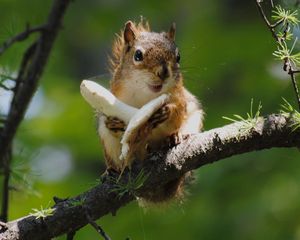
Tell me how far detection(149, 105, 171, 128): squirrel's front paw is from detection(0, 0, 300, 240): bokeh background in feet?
3.93

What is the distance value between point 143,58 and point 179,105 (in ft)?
0.81

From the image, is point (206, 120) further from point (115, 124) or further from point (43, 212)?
point (43, 212)

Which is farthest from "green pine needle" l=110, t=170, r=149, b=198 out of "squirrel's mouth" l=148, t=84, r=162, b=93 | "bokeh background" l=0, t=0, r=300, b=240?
"bokeh background" l=0, t=0, r=300, b=240

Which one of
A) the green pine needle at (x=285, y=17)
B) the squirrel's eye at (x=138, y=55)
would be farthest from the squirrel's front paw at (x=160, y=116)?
the green pine needle at (x=285, y=17)

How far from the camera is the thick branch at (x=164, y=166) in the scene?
9.12ft

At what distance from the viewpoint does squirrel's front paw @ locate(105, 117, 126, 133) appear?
3051mm

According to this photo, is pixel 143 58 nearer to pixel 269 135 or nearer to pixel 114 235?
pixel 269 135

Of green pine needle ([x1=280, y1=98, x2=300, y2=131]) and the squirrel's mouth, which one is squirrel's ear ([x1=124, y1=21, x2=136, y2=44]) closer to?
the squirrel's mouth

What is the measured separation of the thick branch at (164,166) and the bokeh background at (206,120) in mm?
1193

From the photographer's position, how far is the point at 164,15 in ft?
28.0

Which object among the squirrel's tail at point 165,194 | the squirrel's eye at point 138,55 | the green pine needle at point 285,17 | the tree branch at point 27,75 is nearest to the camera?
the green pine needle at point 285,17

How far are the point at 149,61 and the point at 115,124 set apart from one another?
346 mm

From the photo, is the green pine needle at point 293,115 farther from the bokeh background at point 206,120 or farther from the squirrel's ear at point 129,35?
the bokeh background at point 206,120

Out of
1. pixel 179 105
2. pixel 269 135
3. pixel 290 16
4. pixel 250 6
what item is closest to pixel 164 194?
pixel 179 105
